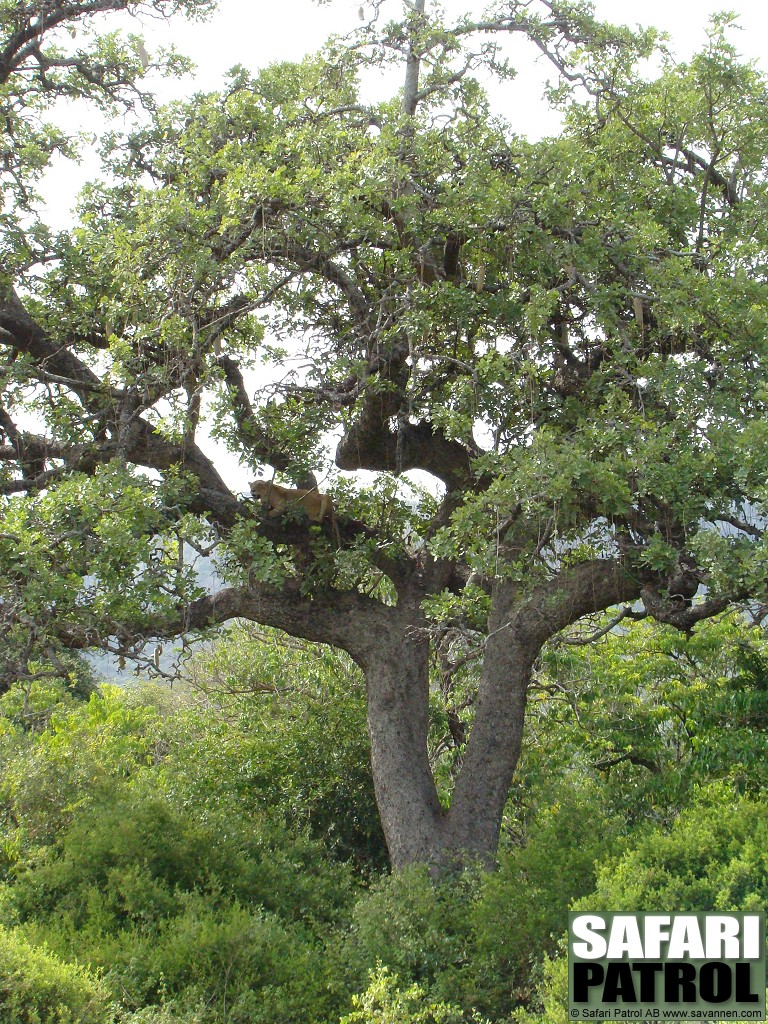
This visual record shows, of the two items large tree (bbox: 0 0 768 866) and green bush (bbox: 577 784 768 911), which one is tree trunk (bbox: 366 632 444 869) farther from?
green bush (bbox: 577 784 768 911)

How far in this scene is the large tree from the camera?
6.66m

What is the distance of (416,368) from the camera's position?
800 cm

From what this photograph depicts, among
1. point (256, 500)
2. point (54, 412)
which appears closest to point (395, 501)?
point (256, 500)

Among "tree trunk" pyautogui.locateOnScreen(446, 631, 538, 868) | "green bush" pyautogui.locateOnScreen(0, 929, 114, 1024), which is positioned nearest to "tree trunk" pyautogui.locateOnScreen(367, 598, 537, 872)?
"tree trunk" pyautogui.locateOnScreen(446, 631, 538, 868)

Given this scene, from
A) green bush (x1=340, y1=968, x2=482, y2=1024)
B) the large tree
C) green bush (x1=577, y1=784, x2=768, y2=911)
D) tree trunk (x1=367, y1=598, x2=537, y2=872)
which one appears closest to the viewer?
green bush (x1=577, y1=784, x2=768, y2=911)

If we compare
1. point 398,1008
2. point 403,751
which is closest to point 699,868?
point 398,1008

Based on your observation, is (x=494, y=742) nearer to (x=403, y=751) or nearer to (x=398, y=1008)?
(x=403, y=751)

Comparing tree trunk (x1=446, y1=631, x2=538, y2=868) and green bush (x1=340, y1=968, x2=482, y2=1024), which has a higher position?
tree trunk (x1=446, y1=631, x2=538, y2=868)

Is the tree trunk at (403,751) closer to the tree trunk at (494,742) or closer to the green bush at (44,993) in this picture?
the tree trunk at (494,742)

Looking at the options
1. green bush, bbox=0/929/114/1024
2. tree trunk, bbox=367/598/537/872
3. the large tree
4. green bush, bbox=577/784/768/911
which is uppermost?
the large tree

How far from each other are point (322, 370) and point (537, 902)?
14.8 ft

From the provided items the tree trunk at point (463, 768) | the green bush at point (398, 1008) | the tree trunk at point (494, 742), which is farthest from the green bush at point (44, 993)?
the tree trunk at point (494, 742)

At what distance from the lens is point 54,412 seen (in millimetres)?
7930

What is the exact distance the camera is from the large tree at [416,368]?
666cm
